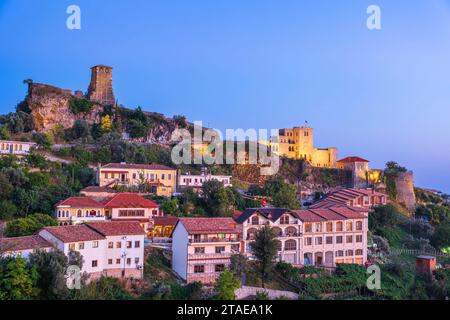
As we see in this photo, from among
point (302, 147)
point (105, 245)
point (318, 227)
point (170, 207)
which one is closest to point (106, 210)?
point (170, 207)

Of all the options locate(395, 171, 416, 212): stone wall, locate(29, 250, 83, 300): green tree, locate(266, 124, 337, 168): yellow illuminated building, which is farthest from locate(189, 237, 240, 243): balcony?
locate(266, 124, 337, 168): yellow illuminated building

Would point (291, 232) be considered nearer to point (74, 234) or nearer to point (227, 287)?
point (227, 287)

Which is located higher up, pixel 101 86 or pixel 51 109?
pixel 101 86

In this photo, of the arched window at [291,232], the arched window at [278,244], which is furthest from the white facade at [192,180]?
the arched window at [278,244]

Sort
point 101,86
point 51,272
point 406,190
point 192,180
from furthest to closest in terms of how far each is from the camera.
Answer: point 101,86 → point 406,190 → point 192,180 → point 51,272

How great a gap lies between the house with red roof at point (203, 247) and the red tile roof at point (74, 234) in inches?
189

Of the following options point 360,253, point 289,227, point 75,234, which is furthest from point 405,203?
point 75,234

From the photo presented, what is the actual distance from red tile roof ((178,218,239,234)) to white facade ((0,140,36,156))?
20597mm

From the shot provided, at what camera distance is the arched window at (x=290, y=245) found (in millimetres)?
32872

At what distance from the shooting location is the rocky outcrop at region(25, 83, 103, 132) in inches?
2197

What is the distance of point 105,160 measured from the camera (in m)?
48.4

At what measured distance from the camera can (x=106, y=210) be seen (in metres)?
33.5

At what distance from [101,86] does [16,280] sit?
1798 inches
